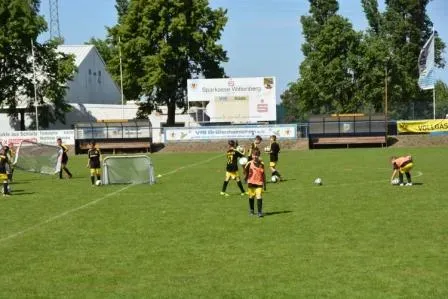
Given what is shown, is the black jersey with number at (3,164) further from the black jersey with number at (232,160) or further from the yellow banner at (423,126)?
the yellow banner at (423,126)

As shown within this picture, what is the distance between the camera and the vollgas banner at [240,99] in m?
59.7

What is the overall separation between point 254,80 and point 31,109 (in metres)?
23.5

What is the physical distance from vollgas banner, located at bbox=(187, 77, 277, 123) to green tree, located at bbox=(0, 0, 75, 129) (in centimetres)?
1463

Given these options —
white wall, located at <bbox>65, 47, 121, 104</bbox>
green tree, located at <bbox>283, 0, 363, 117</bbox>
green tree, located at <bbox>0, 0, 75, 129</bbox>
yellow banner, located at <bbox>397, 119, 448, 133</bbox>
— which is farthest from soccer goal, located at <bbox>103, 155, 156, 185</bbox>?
white wall, located at <bbox>65, 47, 121, 104</bbox>

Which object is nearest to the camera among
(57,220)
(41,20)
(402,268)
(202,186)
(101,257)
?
(402,268)

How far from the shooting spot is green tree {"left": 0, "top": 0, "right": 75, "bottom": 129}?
6444 centimetres

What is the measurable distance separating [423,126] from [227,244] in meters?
48.8

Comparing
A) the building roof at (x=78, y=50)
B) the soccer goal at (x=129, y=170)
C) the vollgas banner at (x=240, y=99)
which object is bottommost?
the soccer goal at (x=129, y=170)

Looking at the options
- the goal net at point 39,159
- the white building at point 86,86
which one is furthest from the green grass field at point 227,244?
the white building at point 86,86

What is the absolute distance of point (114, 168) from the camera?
86.8 feet

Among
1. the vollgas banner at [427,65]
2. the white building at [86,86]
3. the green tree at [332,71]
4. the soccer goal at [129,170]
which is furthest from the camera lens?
the white building at [86,86]

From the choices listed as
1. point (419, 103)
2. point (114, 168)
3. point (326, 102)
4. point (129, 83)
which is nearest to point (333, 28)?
point (326, 102)

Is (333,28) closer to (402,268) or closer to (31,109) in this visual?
(31,109)

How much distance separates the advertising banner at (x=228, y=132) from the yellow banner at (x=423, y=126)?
9.38m
